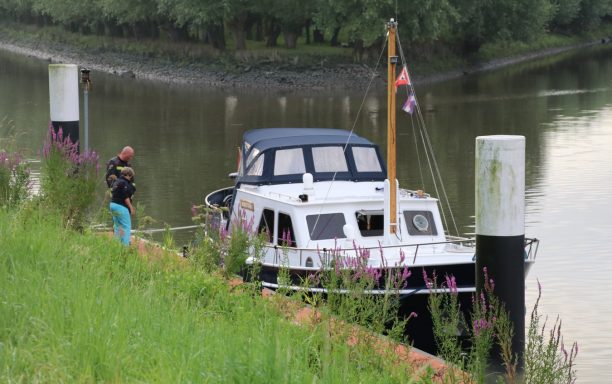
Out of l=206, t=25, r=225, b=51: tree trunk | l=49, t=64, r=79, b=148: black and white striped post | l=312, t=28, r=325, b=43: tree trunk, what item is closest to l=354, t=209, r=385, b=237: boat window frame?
l=49, t=64, r=79, b=148: black and white striped post

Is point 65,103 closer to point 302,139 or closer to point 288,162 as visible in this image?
point 288,162

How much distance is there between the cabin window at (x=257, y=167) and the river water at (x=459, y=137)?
4973mm

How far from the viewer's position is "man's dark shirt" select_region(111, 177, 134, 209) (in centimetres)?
1811

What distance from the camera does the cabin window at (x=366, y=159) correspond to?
68.9 feet

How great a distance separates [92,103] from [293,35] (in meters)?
22.8

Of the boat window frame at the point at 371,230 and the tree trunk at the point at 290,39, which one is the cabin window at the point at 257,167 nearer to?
the boat window frame at the point at 371,230

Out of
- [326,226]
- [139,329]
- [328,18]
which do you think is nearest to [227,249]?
[139,329]

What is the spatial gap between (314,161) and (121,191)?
4.01 meters

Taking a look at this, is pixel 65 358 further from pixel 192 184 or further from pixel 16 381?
pixel 192 184

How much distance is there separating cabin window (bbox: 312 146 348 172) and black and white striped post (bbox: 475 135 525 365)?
9567 mm

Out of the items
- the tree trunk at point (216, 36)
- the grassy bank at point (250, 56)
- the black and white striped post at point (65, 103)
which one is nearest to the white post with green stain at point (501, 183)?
the black and white striped post at point (65, 103)

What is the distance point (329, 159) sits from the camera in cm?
2095

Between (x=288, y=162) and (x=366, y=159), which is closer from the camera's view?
(x=288, y=162)

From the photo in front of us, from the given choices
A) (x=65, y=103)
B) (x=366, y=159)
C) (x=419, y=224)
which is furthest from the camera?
(x=366, y=159)
